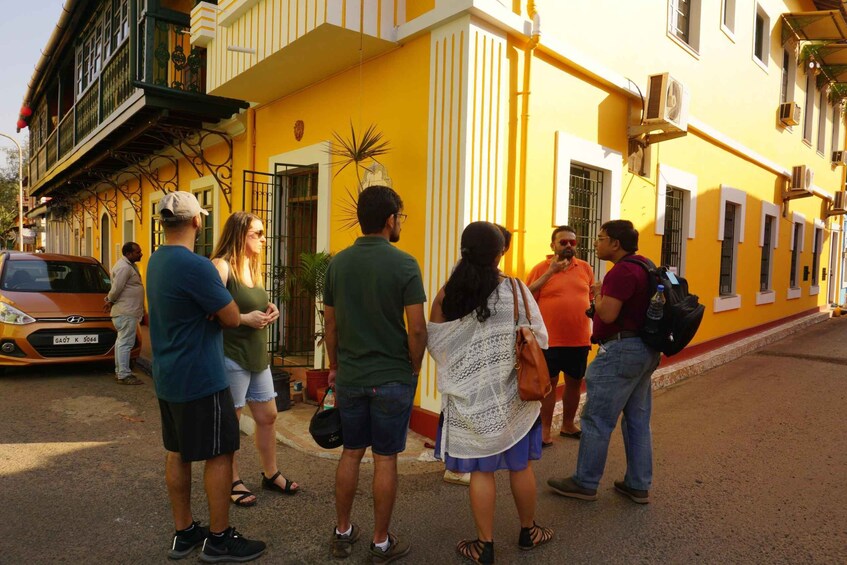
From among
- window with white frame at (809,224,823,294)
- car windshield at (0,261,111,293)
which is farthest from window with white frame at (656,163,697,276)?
window with white frame at (809,224,823,294)

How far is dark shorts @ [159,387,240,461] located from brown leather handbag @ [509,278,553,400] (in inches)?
57.3

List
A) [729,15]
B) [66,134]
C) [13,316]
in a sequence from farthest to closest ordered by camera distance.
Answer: [66,134] → [729,15] → [13,316]

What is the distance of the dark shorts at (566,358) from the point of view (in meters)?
4.69

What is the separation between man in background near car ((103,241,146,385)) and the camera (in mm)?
7059

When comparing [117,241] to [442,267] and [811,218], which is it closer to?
[442,267]

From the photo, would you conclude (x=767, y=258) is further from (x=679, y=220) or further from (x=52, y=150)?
(x=52, y=150)

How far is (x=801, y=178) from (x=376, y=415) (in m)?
11.8

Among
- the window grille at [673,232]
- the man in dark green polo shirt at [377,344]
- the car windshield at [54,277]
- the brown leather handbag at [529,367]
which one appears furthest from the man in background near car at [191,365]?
the window grille at [673,232]

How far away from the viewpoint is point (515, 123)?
511 centimetres

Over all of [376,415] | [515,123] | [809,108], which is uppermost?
[809,108]

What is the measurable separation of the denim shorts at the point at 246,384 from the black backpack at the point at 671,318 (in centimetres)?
237

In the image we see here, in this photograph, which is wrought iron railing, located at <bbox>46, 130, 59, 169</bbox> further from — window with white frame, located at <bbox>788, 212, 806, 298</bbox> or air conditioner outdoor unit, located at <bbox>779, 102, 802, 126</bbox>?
window with white frame, located at <bbox>788, 212, 806, 298</bbox>

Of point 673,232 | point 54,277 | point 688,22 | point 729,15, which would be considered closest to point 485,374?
point 673,232

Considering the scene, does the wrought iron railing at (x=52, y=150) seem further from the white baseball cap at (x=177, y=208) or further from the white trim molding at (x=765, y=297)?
the white trim molding at (x=765, y=297)
